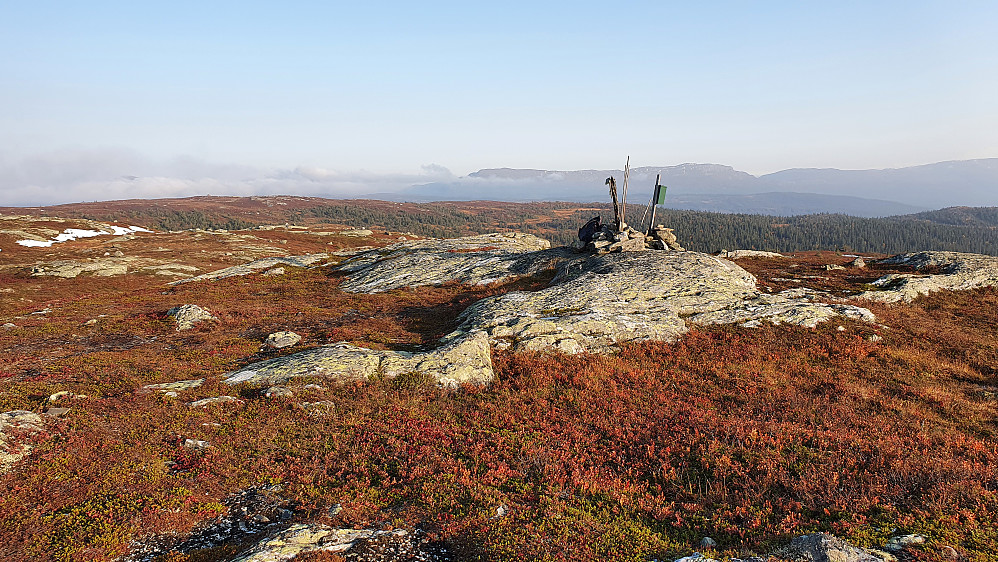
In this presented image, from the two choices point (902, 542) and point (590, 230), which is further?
point (590, 230)

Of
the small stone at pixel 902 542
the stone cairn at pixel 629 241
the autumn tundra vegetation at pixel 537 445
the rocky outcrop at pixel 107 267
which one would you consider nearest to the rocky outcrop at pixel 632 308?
the autumn tundra vegetation at pixel 537 445

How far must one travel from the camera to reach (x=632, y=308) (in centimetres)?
2408

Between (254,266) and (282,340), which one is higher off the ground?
(254,266)

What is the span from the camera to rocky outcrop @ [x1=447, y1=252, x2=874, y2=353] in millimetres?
20797

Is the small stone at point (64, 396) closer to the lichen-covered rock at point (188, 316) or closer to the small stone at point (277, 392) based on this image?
the small stone at point (277, 392)

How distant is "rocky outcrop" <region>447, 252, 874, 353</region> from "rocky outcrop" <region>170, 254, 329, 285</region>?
3724cm

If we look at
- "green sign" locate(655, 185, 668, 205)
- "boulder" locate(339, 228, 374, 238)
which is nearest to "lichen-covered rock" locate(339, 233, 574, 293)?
"green sign" locate(655, 185, 668, 205)

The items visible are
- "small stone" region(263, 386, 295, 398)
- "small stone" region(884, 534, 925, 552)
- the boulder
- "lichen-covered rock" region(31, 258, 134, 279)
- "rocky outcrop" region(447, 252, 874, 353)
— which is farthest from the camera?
the boulder

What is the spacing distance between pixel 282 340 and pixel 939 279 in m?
42.6

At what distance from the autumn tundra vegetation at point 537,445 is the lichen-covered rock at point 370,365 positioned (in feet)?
1.73

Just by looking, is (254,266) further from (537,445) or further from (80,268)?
(537,445)

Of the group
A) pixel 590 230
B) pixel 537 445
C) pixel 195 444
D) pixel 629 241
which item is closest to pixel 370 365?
pixel 195 444

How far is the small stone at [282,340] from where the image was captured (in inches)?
807

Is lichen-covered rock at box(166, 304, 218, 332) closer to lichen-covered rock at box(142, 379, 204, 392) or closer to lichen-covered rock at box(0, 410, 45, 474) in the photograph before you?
lichen-covered rock at box(142, 379, 204, 392)
